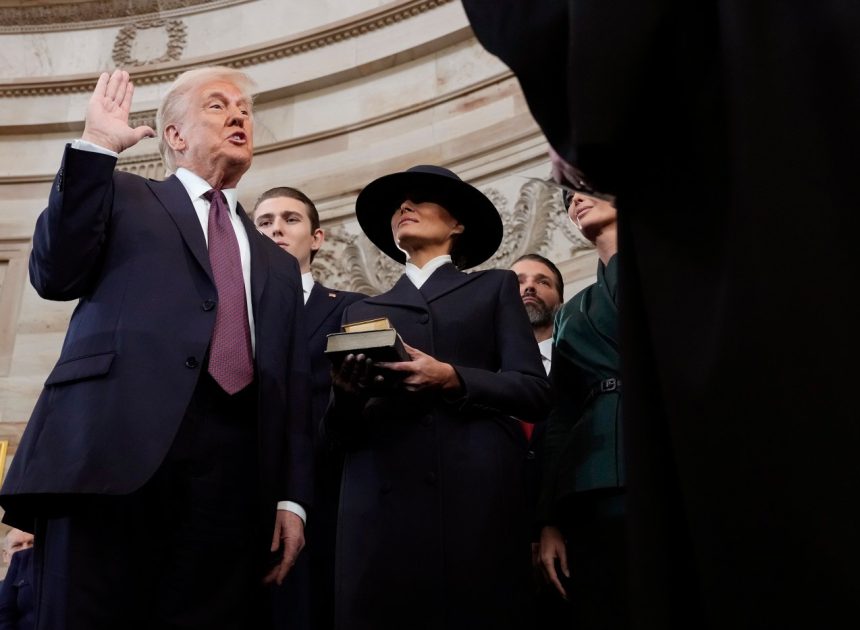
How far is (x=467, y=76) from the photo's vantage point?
605 cm

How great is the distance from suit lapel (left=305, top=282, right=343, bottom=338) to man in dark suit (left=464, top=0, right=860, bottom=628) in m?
2.05

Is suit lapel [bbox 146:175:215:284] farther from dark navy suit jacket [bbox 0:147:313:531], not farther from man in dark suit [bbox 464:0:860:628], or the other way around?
man in dark suit [bbox 464:0:860:628]

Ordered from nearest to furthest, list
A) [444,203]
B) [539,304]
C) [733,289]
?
1. [733,289]
2. [444,203]
3. [539,304]

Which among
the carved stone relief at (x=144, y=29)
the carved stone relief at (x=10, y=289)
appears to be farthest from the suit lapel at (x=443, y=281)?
the carved stone relief at (x=144, y=29)

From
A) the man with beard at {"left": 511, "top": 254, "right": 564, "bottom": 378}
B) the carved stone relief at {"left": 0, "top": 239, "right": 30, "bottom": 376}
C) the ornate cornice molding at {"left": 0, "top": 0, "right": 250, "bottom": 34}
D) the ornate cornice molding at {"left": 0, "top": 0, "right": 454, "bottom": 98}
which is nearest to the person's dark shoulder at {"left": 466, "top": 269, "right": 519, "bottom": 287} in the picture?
the man with beard at {"left": 511, "top": 254, "right": 564, "bottom": 378}

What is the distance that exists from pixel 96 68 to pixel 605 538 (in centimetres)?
697

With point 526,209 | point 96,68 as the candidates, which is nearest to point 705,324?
point 526,209

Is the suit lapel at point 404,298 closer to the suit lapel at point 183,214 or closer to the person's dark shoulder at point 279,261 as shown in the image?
the person's dark shoulder at point 279,261

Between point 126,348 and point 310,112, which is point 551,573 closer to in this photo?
point 126,348

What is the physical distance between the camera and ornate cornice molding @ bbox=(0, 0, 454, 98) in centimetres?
648

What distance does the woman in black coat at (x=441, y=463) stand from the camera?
2.06 meters

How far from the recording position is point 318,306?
3064mm

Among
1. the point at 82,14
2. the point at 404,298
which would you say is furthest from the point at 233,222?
the point at 82,14

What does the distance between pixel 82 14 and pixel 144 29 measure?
0.59 m
